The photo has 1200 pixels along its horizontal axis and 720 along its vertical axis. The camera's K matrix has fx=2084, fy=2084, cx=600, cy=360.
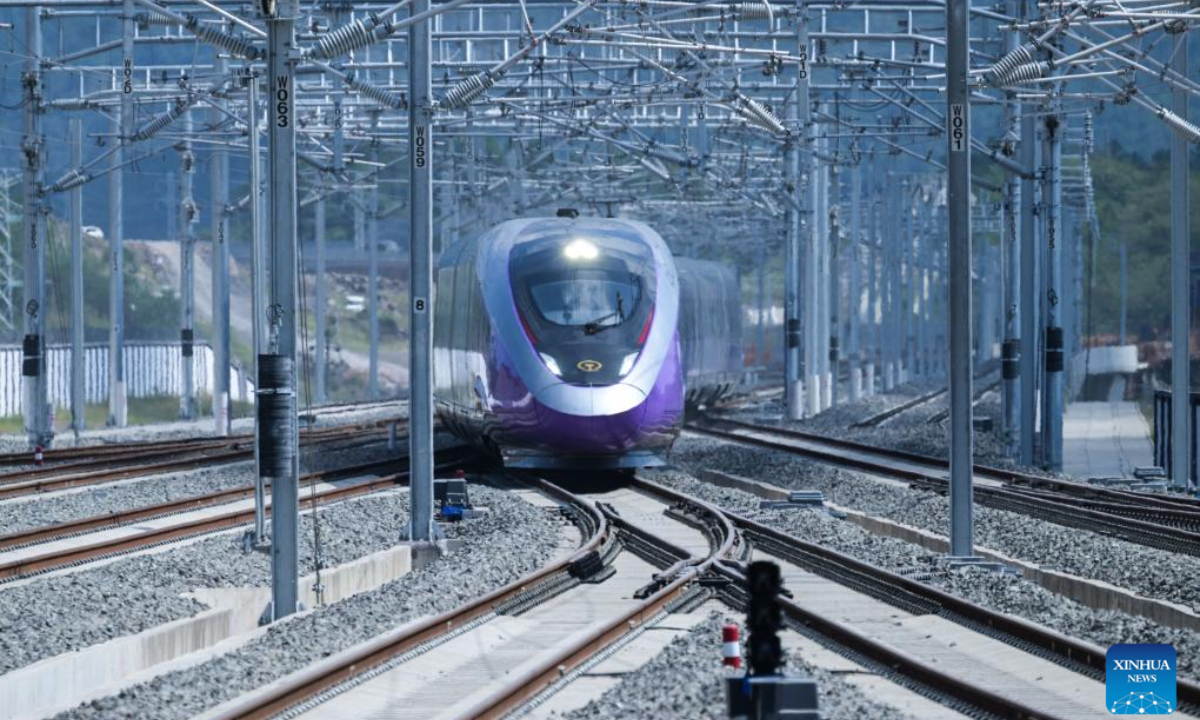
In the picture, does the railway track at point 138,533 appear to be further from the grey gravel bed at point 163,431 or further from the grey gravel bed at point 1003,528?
the grey gravel bed at point 163,431

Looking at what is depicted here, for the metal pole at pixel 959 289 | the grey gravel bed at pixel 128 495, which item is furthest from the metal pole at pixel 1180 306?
the grey gravel bed at pixel 128 495

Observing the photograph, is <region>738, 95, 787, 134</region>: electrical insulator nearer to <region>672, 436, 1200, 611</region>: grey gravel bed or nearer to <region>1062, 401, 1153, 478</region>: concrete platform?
<region>672, 436, 1200, 611</region>: grey gravel bed

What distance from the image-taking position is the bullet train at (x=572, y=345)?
24.4 m

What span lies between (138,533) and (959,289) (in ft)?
27.3

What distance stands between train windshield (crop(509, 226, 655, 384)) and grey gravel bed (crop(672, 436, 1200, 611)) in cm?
333

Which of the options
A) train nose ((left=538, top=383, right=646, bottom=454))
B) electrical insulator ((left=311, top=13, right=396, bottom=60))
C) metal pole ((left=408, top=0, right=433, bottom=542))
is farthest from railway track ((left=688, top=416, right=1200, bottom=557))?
electrical insulator ((left=311, top=13, right=396, bottom=60))

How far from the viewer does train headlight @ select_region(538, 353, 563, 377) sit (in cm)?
2439

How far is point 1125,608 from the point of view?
1513 centimetres

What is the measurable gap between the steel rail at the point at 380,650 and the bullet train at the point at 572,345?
6.55m

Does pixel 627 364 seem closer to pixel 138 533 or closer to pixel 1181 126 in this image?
pixel 138 533

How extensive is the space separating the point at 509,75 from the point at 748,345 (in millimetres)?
87065

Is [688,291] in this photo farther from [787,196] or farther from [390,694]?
[390,694]

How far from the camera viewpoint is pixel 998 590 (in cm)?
1509

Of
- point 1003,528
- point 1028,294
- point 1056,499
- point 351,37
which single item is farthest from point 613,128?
point 351,37
